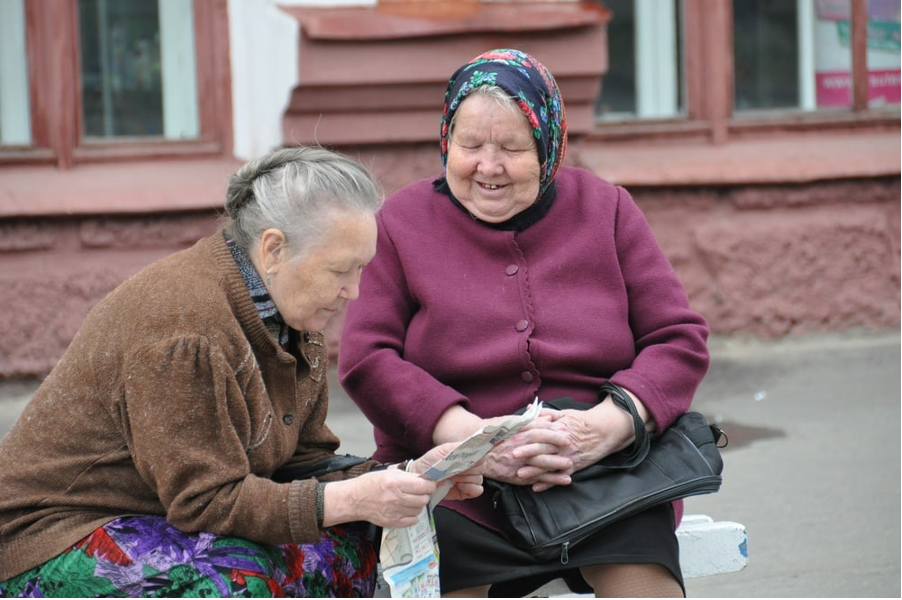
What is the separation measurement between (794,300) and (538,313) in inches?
134

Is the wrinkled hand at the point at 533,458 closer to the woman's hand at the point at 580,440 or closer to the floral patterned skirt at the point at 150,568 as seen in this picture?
the woman's hand at the point at 580,440

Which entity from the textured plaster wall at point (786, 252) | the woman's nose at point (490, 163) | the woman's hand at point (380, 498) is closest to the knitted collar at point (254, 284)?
the woman's hand at point (380, 498)

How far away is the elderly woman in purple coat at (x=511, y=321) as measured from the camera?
264cm

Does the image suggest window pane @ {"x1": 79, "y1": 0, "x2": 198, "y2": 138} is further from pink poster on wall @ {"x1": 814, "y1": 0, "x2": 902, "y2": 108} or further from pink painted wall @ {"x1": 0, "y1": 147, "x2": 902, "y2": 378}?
pink poster on wall @ {"x1": 814, "y1": 0, "x2": 902, "y2": 108}

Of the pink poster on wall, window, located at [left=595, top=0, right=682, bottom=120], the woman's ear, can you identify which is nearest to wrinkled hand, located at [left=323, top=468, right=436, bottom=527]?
the woman's ear

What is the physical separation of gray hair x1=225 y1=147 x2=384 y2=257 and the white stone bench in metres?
1.03

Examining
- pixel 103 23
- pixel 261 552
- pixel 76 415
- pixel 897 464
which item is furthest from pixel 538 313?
pixel 103 23

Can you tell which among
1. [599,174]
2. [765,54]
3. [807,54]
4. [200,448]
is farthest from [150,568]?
[807,54]

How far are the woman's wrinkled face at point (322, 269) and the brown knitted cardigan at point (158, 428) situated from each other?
75mm

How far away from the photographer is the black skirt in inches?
102

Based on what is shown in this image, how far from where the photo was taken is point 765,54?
20.6 ft

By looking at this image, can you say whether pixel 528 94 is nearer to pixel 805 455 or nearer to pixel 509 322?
pixel 509 322

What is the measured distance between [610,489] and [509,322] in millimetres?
443

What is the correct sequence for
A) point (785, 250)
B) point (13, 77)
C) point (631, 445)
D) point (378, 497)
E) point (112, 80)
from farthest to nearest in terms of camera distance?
point (785, 250) → point (112, 80) → point (13, 77) → point (631, 445) → point (378, 497)
